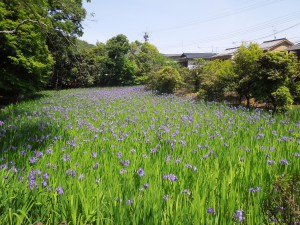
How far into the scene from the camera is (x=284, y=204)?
228 cm

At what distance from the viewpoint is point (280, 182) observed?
2.27m

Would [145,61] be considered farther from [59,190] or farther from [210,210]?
[210,210]

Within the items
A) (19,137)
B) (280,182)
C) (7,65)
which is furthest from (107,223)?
(7,65)

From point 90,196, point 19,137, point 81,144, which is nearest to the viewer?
point 90,196

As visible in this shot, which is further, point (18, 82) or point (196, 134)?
point (18, 82)

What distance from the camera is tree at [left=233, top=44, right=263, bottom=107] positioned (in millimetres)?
10578

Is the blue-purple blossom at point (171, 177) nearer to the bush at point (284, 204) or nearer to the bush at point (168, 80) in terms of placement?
the bush at point (284, 204)

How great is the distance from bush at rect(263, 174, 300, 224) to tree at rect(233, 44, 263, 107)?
8.41m

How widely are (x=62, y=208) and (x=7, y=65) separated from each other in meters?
12.7

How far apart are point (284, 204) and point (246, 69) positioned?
10.2 m

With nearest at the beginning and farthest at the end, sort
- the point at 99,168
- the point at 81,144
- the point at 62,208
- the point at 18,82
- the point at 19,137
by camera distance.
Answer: the point at 62,208 < the point at 99,168 < the point at 81,144 < the point at 19,137 < the point at 18,82

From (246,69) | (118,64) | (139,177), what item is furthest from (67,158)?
(118,64)

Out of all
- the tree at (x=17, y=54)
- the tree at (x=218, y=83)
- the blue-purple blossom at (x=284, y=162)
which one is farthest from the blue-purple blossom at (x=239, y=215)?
the tree at (x=17, y=54)

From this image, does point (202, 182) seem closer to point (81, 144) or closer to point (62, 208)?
point (62, 208)
